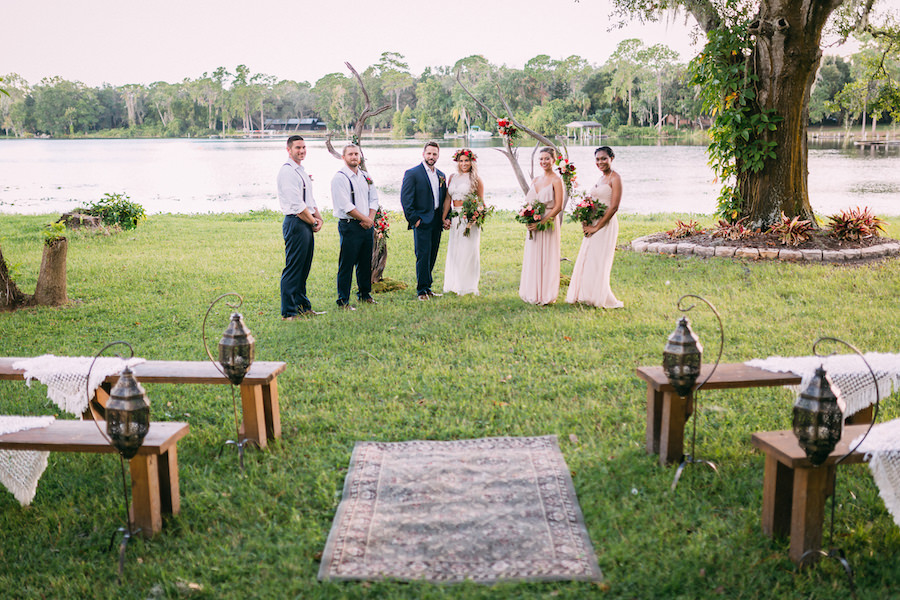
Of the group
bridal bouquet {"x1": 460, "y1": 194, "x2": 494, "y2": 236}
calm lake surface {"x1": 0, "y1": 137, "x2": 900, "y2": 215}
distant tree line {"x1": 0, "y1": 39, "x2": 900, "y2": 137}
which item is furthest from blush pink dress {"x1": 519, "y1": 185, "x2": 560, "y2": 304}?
distant tree line {"x1": 0, "y1": 39, "x2": 900, "y2": 137}

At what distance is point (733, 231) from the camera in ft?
42.4

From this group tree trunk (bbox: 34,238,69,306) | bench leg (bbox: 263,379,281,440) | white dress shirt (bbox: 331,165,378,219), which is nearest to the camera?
bench leg (bbox: 263,379,281,440)

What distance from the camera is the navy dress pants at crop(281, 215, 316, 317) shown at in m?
8.63

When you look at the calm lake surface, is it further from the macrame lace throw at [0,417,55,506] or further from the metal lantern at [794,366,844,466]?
the macrame lace throw at [0,417,55,506]

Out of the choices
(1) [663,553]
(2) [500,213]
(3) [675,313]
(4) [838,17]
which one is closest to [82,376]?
(1) [663,553]

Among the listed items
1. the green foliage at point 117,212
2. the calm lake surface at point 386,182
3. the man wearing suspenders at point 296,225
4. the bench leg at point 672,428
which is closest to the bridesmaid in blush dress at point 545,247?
the man wearing suspenders at point 296,225

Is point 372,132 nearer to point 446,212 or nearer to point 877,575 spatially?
point 446,212

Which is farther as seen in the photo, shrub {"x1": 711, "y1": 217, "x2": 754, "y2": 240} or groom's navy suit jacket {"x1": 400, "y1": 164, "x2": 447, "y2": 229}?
shrub {"x1": 711, "y1": 217, "x2": 754, "y2": 240}

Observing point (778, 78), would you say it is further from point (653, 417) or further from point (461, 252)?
point (653, 417)

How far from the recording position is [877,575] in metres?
3.51

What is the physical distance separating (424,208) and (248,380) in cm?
523

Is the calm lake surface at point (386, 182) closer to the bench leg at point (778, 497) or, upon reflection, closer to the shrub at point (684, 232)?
the shrub at point (684, 232)

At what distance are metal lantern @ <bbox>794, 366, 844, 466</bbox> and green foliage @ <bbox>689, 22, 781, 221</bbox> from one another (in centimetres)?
1063

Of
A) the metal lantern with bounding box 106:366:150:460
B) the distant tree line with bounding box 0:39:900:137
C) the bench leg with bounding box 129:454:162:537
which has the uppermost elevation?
the distant tree line with bounding box 0:39:900:137
